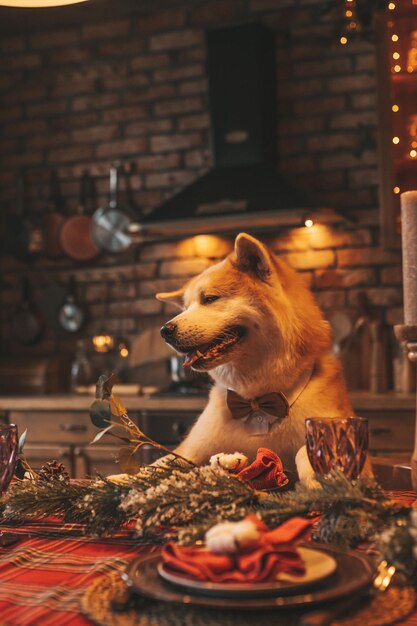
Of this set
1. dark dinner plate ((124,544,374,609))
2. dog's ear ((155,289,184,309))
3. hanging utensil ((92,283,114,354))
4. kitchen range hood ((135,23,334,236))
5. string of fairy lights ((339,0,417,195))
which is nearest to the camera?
dark dinner plate ((124,544,374,609))

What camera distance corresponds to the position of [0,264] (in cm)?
445

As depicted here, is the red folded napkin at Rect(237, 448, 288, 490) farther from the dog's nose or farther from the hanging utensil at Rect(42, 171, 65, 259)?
A: the hanging utensil at Rect(42, 171, 65, 259)

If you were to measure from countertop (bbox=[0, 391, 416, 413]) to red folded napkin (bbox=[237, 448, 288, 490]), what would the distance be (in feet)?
6.50

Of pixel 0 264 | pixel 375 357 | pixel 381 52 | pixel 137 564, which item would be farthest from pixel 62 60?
pixel 137 564

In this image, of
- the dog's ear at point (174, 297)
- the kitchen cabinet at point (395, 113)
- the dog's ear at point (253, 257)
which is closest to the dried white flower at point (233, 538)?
the dog's ear at point (253, 257)

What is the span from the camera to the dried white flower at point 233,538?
0.74 meters

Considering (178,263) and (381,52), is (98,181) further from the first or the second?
(381,52)

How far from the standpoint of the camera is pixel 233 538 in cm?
74

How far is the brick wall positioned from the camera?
12.5 ft

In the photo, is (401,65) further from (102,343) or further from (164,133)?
(102,343)

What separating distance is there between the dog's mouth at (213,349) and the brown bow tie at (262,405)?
0.10 meters

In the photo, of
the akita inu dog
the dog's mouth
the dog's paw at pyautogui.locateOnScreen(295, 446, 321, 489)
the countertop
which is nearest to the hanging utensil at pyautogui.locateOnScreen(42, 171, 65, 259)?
the countertop

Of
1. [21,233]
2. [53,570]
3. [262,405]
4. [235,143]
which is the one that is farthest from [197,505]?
[21,233]

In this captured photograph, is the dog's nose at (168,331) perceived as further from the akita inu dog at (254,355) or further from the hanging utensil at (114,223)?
the hanging utensil at (114,223)
